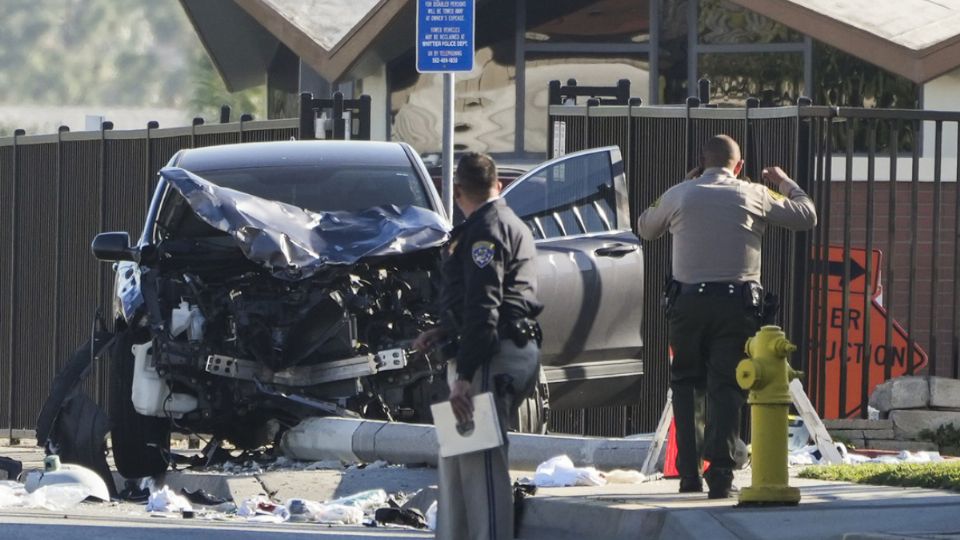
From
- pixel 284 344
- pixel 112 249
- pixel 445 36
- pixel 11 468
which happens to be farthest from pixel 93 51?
pixel 284 344

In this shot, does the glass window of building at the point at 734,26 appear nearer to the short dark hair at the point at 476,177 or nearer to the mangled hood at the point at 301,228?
the mangled hood at the point at 301,228

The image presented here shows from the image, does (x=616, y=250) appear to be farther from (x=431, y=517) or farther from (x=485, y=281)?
(x=485, y=281)

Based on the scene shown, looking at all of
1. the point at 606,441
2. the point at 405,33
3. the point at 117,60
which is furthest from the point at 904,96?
the point at 117,60

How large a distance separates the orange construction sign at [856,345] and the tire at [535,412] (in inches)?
83.5

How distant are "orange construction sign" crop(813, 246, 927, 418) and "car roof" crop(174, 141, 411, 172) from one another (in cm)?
280

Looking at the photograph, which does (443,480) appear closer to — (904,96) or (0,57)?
(904,96)

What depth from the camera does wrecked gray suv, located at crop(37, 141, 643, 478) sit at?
37.2ft

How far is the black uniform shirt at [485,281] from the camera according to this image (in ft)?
25.7

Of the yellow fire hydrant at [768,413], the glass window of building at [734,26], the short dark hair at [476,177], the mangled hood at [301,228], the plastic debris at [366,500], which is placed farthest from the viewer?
the glass window of building at [734,26]

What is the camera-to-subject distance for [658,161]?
14227 millimetres

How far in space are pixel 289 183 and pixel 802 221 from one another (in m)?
3.98

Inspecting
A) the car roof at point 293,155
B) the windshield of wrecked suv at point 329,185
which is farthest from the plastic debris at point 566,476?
the car roof at point 293,155

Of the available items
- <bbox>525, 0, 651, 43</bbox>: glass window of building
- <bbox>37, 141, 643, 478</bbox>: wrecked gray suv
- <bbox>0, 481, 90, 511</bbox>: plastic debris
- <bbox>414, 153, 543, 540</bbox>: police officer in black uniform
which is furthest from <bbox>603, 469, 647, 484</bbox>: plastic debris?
<bbox>525, 0, 651, 43</bbox>: glass window of building

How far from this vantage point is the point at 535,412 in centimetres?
1177
